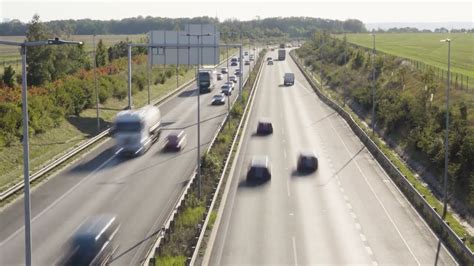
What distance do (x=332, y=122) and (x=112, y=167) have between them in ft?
90.1

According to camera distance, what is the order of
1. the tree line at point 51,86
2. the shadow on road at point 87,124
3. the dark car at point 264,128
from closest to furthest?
the tree line at point 51,86, the shadow on road at point 87,124, the dark car at point 264,128

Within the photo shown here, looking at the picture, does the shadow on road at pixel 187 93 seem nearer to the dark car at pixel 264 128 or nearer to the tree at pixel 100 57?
the tree at pixel 100 57

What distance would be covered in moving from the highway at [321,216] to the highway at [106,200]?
320 centimetres

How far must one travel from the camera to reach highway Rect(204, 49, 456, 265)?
2589cm

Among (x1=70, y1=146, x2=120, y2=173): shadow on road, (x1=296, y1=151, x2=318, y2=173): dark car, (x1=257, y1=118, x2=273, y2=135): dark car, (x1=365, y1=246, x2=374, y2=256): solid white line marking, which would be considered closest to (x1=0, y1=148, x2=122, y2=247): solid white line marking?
(x1=70, y1=146, x2=120, y2=173): shadow on road

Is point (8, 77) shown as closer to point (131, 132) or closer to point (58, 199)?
point (131, 132)

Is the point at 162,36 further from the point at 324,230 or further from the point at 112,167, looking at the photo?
the point at 324,230

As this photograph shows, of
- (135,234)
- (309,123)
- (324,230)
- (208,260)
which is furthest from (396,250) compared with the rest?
(309,123)

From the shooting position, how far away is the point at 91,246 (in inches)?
909

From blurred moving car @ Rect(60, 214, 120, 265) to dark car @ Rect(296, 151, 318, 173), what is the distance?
17852 millimetres

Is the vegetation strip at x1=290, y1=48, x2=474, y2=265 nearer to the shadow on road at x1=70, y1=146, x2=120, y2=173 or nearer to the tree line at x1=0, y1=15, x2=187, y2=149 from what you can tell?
the shadow on road at x1=70, y1=146, x2=120, y2=173

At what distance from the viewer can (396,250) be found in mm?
26734

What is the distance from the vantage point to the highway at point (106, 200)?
2641 centimetres

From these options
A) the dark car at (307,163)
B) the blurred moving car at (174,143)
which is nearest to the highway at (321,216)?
the dark car at (307,163)
